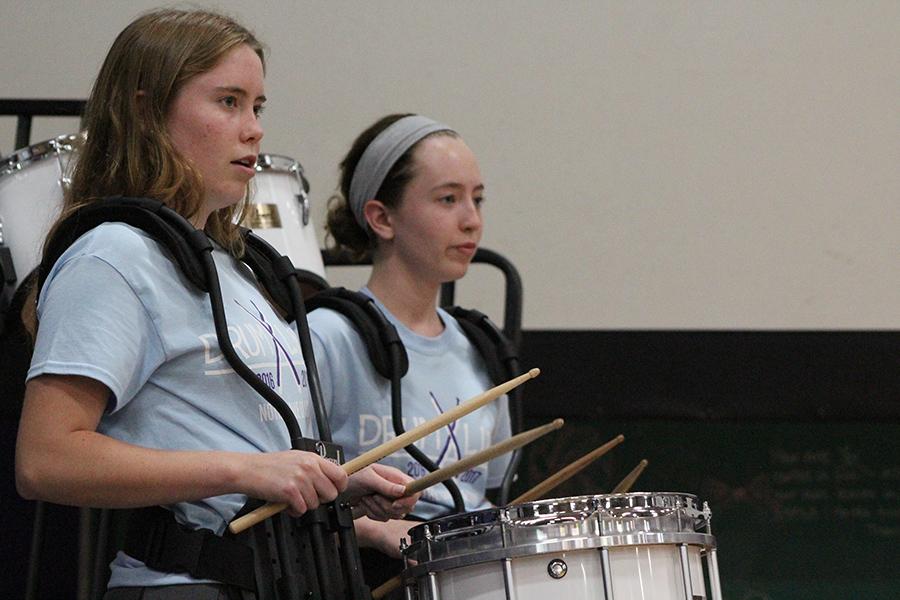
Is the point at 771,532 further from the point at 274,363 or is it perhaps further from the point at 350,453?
the point at 274,363

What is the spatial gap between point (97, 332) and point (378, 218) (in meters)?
1.24

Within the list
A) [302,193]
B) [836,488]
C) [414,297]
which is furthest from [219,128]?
[836,488]

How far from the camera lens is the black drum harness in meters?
1.49

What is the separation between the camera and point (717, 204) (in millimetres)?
4008

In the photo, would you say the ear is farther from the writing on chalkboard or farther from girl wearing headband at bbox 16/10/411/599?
the writing on chalkboard

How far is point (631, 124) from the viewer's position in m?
4.07

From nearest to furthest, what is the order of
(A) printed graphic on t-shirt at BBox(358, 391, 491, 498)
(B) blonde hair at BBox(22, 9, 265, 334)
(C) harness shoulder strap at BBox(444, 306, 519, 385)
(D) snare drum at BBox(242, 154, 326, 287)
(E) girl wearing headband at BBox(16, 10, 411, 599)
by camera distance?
(E) girl wearing headband at BBox(16, 10, 411, 599), (B) blonde hair at BBox(22, 9, 265, 334), (A) printed graphic on t-shirt at BBox(358, 391, 491, 498), (C) harness shoulder strap at BBox(444, 306, 519, 385), (D) snare drum at BBox(242, 154, 326, 287)

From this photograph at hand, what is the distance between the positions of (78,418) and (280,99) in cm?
269

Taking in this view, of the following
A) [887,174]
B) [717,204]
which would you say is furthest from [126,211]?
[887,174]

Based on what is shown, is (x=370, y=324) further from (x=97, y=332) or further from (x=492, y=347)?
(x=97, y=332)

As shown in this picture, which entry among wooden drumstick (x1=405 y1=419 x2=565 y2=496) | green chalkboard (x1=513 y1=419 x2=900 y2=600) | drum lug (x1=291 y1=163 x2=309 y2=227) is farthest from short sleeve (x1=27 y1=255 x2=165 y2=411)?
green chalkboard (x1=513 y1=419 x2=900 y2=600)

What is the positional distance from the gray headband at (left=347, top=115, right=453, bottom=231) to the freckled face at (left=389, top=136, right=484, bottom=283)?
34mm

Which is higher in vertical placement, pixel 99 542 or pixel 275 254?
pixel 275 254

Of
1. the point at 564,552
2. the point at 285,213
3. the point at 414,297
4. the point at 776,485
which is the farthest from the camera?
the point at 776,485
